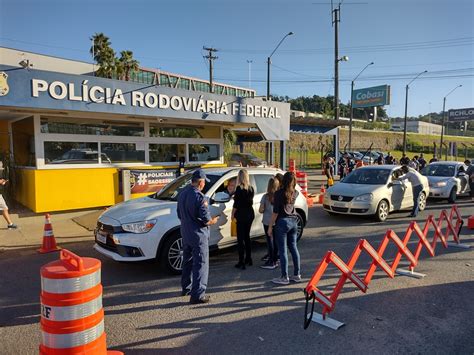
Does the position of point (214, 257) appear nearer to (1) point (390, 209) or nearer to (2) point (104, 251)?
(2) point (104, 251)

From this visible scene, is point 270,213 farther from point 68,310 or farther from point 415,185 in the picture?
point 415,185

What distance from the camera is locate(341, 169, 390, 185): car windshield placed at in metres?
10.8

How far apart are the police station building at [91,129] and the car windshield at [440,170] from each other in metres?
7.41

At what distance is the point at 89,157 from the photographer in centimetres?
1173

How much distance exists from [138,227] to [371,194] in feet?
22.6

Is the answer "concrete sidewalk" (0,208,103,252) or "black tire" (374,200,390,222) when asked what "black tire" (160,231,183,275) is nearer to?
"concrete sidewalk" (0,208,103,252)

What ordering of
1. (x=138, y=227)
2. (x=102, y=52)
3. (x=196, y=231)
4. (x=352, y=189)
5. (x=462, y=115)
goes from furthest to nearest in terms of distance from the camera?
1. (x=462, y=115)
2. (x=102, y=52)
3. (x=352, y=189)
4. (x=138, y=227)
5. (x=196, y=231)

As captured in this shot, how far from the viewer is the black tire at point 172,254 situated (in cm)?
555

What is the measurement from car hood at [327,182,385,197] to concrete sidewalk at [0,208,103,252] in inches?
267

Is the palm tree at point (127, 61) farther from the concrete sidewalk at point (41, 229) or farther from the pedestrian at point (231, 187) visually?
the pedestrian at point (231, 187)

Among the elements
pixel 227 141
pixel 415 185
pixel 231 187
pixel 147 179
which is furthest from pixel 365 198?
pixel 227 141

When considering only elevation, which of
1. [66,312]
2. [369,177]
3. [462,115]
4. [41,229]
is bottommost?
[41,229]

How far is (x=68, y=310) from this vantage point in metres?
2.89

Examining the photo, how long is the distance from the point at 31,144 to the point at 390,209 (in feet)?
36.4
